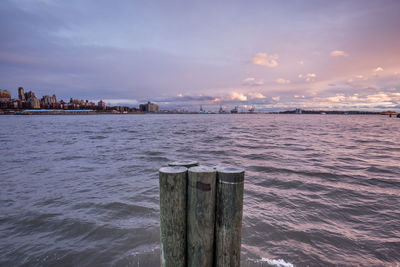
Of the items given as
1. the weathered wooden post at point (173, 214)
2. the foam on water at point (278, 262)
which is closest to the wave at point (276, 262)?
the foam on water at point (278, 262)

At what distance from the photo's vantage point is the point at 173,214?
9.52ft

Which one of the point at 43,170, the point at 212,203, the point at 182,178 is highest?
the point at 182,178

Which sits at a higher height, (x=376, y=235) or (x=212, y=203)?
(x=212, y=203)

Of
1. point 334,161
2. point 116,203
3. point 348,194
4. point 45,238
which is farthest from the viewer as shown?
point 334,161

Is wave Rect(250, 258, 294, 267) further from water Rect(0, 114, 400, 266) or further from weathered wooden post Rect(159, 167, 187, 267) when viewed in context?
weathered wooden post Rect(159, 167, 187, 267)

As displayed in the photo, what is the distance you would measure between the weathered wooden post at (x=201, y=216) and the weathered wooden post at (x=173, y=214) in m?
0.09

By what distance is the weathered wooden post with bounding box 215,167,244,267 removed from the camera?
2783mm

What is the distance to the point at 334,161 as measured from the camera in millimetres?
13969

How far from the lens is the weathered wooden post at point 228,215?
278 cm

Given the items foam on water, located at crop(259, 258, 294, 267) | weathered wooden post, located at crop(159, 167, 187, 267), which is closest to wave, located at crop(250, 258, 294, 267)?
foam on water, located at crop(259, 258, 294, 267)

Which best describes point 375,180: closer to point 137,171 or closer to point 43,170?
point 137,171

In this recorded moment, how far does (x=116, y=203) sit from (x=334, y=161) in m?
14.0

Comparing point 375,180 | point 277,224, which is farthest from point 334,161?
point 277,224

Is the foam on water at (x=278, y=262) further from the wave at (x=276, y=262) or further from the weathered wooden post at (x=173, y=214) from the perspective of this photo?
the weathered wooden post at (x=173, y=214)
